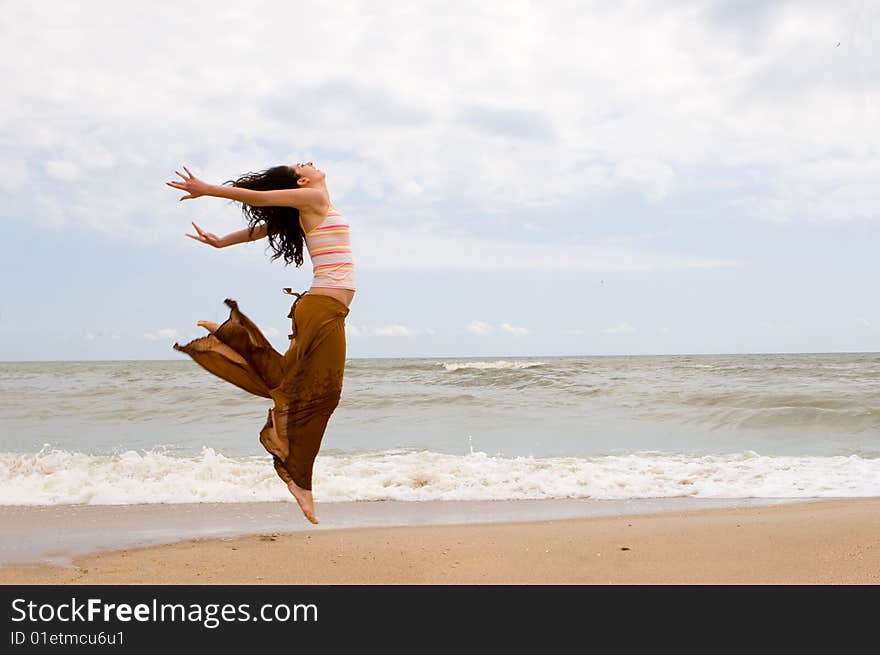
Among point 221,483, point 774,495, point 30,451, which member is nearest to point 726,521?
point 774,495

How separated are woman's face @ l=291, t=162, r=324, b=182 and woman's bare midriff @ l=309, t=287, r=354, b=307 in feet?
1.57

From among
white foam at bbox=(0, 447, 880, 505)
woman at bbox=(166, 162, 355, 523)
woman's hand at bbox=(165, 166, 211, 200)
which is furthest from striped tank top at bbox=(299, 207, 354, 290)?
white foam at bbox=(0, 447, 880, 505)

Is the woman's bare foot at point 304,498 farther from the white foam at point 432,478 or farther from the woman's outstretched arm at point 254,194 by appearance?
the white foam at point 432,478

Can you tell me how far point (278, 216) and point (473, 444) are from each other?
372 inches

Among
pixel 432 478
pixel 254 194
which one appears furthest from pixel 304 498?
pixel 432 478

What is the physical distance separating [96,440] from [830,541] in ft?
36.5

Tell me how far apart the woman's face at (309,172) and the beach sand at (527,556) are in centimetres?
268

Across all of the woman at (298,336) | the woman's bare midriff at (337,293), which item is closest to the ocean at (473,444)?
the woman at (298,336)

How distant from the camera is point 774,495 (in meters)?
8.53

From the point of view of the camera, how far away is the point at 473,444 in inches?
505

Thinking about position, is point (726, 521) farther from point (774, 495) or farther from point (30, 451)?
point (30, 451)

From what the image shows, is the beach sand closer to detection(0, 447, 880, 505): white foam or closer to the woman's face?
detection(0, 447, 880, 505): white foam

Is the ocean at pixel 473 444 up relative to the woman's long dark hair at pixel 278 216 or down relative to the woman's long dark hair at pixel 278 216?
down

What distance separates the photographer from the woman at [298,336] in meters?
3.62
